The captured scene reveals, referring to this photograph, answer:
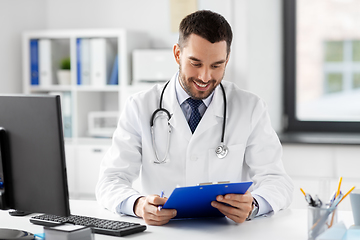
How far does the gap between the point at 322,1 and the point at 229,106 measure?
5.89 feet

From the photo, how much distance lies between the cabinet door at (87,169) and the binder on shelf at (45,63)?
0.54 metres

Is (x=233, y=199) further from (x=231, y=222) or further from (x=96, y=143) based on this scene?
(x=96, y=143)

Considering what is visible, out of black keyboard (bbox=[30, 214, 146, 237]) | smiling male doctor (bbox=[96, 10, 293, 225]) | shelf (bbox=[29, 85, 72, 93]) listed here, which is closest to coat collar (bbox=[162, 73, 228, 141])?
smiling male doctor (bbox=[96, 10, 293, 225])

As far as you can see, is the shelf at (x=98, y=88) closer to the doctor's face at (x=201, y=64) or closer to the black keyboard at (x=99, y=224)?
the doctor's face at (x=201, y=64)

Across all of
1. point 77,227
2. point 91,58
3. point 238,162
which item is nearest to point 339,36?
point 91,58

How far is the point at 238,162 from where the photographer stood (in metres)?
1.85

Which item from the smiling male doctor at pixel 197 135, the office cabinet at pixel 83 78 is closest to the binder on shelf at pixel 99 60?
the office cabinet at pixel 83 78

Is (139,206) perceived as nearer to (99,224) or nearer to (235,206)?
(99,224)

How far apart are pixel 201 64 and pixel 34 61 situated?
6.61 feet

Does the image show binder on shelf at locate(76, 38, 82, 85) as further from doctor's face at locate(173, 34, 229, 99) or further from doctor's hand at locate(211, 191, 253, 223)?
doctor's hand at locate(211, 191, 253, 223)

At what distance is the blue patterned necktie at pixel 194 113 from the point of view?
1.87 metres

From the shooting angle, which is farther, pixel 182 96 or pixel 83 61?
pixel 83 61

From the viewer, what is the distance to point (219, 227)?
4.81 feet

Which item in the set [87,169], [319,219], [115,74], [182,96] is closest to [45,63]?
[115,74]
